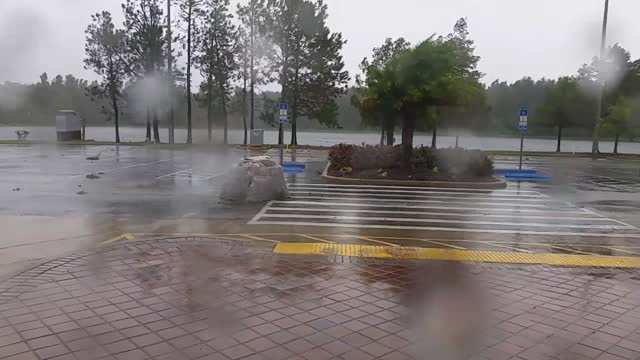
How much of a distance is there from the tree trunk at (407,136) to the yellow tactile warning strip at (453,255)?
10351mm

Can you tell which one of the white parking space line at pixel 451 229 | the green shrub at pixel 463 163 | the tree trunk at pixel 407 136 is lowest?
the white parking space line at pixel 451 229

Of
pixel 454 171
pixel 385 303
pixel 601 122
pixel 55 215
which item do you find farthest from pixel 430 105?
pixel 601 122

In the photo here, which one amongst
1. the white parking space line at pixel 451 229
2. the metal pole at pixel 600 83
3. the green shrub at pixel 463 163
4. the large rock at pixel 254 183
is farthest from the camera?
the metal pole at pixel 600 83

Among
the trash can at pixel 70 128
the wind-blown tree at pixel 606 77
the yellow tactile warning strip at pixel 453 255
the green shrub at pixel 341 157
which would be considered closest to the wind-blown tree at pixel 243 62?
the trash can at pixel 70 128

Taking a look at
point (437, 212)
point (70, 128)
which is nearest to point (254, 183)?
point (437, 212)

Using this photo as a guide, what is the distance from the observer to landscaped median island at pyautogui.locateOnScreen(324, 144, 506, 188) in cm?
1593

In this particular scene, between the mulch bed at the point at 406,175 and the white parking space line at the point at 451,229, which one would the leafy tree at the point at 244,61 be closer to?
the mulch bed at the point at 406,175

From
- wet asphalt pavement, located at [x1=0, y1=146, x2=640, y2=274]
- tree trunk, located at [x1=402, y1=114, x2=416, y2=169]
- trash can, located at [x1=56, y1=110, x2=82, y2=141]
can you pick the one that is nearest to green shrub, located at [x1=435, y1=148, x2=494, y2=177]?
tree trunk, located at [x1=402, y1=114, x2=416, y2=169]

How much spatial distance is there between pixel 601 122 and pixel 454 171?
23.0 metres

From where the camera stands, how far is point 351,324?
4.12 metres

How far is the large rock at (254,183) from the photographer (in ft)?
36.7

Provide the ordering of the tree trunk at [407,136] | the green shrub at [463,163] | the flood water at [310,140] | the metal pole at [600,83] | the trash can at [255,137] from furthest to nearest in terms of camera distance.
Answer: the trash can at [255,137] → the metal pole at [600,83] → the flood water at [310,140] → the tree trunk at [407,136] → the green shrub at [463,163]

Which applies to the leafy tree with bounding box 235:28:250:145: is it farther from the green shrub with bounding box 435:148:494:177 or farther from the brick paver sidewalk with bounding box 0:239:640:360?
the brick paver sidewalk with bounding box 0:239:640:360

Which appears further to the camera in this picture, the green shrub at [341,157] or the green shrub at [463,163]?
the green shrub at [341,157]
